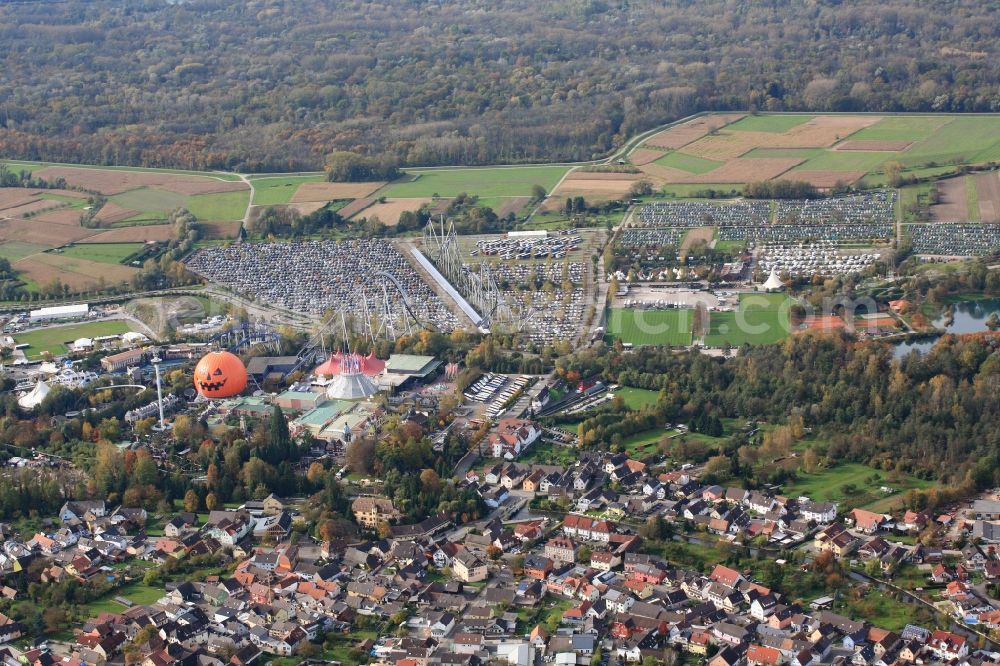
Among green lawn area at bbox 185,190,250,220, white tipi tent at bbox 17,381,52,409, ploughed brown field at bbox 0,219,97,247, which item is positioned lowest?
green lawn area at bbox 185,190,250,220

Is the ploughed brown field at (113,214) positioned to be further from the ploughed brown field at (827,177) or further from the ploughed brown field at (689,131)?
the ploughed brown field at (827,177)

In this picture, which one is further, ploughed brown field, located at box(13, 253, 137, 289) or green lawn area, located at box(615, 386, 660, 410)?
ploughed brown field, located at box(13, 253, 137, 289)

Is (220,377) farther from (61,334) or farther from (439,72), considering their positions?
(439,72)

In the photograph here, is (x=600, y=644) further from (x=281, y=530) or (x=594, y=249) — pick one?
(x=594, y=249)

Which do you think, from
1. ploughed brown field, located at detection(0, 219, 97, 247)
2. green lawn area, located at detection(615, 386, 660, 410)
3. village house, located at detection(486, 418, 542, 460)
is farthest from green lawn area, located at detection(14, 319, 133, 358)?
green lawn area, located at detection(615, 386, 660, 410)

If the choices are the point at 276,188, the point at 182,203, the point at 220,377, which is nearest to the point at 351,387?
the point at 220,377

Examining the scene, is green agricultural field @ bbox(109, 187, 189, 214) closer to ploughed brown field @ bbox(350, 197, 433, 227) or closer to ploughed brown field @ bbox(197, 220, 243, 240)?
ploughed brown field @ bbox(197, 220, 243, 240)

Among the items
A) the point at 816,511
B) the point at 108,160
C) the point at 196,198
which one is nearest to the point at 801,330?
the point at 816,511
